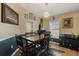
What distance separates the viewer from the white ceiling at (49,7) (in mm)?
1808

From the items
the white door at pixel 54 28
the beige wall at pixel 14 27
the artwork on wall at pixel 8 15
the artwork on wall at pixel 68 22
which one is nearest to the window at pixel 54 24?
the white door at pixel 54 28

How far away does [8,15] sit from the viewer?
1.69 metres

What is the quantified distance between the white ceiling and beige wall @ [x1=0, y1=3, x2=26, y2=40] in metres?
0.11

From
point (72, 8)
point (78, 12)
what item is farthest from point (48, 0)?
point (78, 12)

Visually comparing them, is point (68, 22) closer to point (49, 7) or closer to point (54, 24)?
point (54, 24)

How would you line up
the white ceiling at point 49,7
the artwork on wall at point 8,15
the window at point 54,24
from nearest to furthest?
the artwork on wall at point 8,15 < the white ceiling at point 49,7 < the window at point 54,24

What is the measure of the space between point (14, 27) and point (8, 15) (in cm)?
22

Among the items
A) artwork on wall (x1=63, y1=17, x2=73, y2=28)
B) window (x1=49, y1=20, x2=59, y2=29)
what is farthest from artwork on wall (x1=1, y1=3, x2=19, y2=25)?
artwork on wall (x1=63, y1=17, x2=73, y2=28)

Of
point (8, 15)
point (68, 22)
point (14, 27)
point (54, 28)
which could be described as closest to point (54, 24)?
point (54, 28)

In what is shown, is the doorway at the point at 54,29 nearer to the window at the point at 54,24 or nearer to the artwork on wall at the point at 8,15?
the window at the point at 54,24

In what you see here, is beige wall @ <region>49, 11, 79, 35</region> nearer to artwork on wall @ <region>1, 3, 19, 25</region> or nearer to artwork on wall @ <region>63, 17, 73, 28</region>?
artwork on wall @ <region>63, 17, 73, 28</region>

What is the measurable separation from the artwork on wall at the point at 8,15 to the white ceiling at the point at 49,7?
8.8 inches

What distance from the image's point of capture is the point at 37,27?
190 centimetres

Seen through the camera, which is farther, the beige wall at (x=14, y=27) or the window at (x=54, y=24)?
the window at (x=54, y=24)
